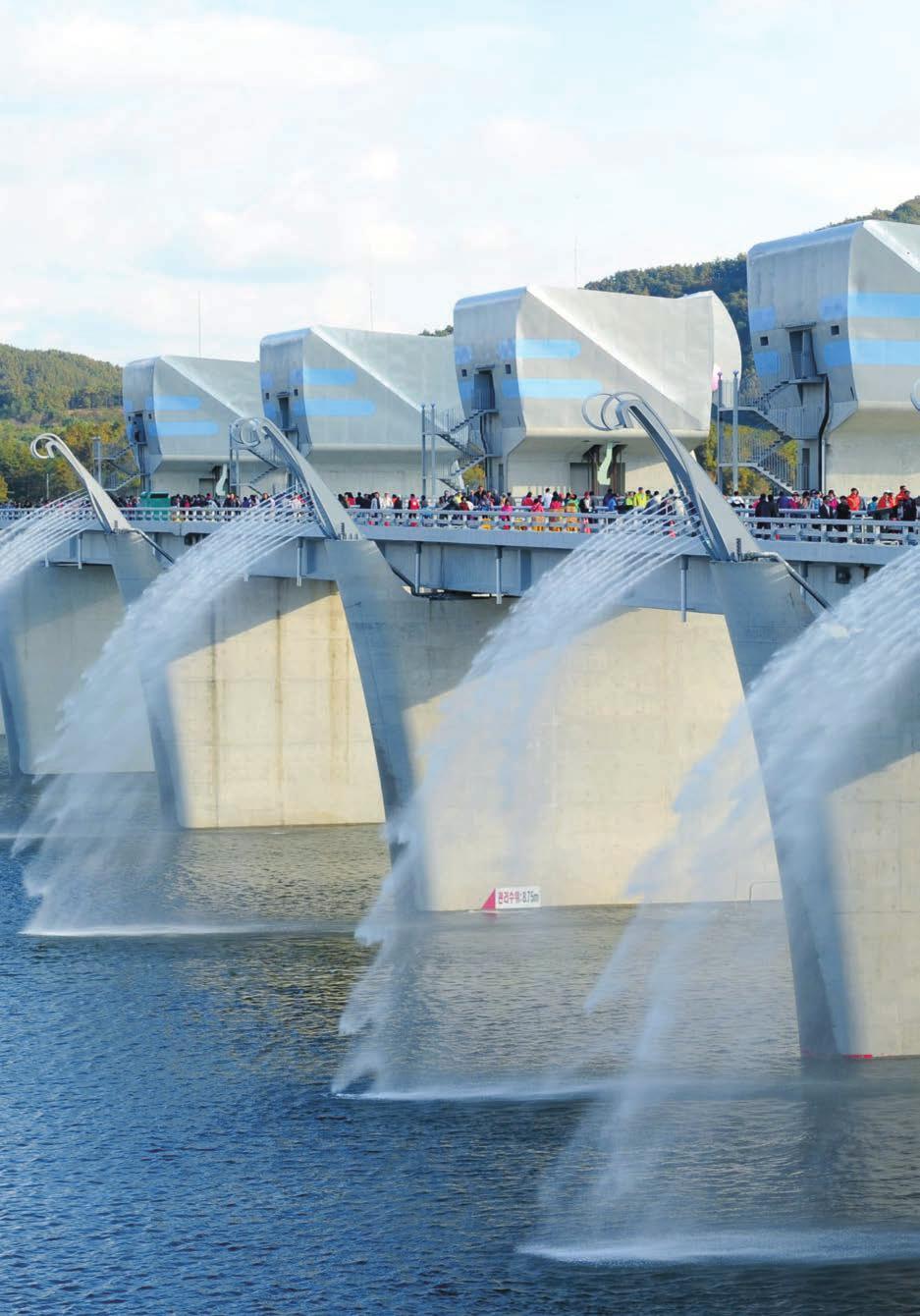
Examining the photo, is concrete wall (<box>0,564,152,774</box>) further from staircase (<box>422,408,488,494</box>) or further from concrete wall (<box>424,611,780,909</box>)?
concrete wall (<box>424,611,780,909</box>)

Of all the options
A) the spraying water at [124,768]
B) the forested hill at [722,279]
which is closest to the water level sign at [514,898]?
the spraying water at [124,768]

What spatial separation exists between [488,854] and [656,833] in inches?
184

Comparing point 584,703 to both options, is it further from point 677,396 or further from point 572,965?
point 677,396

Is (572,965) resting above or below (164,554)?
below

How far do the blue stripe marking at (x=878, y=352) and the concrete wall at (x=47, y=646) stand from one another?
4189cm

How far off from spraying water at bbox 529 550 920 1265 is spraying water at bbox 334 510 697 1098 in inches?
124

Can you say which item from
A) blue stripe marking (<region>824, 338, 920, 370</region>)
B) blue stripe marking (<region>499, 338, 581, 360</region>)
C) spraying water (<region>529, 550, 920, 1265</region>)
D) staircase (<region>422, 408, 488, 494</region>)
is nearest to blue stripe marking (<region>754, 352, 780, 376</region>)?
blue stripe marking (<region>824, 338, 920, 370</region>)

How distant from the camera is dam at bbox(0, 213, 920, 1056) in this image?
36.0m

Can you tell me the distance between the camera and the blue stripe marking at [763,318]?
167ft

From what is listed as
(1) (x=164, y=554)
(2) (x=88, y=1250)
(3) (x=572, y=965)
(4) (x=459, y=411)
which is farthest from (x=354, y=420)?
(2) (x=88, y=1250)

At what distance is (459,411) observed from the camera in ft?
266

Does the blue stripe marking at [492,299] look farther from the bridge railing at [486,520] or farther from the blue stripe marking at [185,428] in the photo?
the blue stripe marking at [185,428]

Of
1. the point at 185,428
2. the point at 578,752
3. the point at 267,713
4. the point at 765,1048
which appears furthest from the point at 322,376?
the point at 765,1048

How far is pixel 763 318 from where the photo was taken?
51344 millimetres
